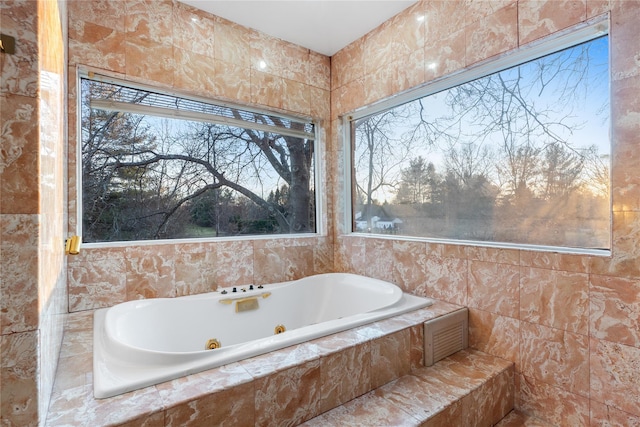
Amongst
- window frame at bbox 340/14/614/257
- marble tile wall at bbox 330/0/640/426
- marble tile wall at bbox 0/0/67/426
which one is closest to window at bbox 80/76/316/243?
window frame at bbox 340/14/614/257

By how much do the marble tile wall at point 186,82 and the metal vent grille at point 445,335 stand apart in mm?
1316

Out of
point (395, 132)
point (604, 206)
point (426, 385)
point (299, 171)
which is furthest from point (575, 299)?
point (299, 171)

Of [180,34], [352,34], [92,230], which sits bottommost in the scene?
[92,230]

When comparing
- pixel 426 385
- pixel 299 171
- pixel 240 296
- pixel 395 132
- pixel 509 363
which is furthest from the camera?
pixel 299 171

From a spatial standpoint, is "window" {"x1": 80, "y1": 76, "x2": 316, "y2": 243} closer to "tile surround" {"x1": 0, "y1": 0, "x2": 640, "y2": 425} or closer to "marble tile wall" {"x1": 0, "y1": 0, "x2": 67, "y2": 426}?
"tile surround" {"x1": 0, "y1": 0, "x2": 640, "y2": 425}

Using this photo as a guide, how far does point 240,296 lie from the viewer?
220 centimetres

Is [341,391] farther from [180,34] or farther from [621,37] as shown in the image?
[180,34]

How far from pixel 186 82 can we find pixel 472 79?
6.38ft

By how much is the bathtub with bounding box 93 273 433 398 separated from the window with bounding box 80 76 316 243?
55 cm

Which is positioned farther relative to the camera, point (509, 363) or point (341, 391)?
point (509, 363)

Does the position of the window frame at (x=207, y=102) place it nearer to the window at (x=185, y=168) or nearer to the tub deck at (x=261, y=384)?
the window at (x=185, y=168)

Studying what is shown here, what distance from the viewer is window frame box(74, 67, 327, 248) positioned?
Answer: 195cm

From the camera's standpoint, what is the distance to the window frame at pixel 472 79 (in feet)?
5.05

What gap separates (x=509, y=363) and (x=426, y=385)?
1.86 feet
